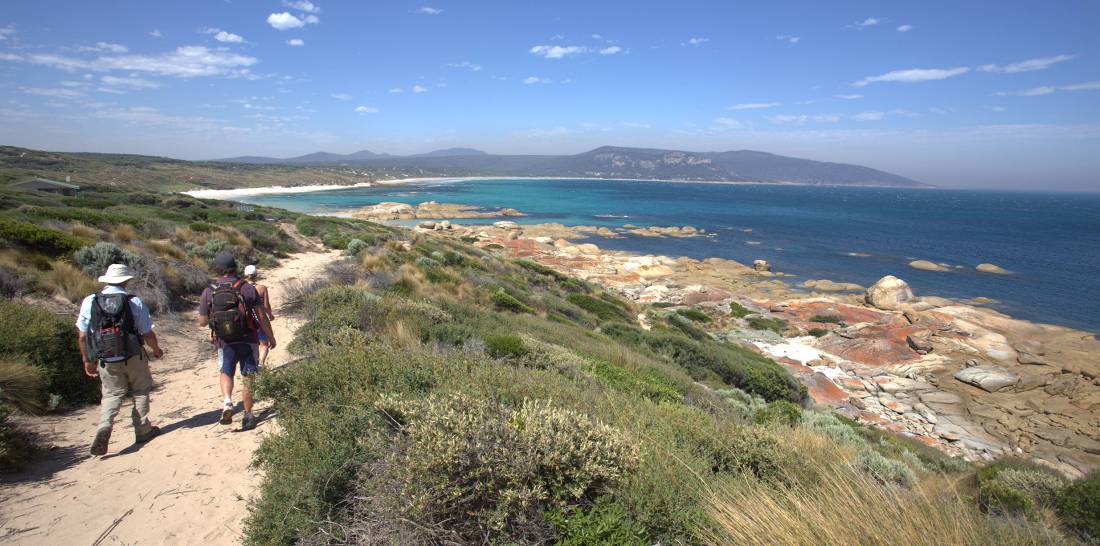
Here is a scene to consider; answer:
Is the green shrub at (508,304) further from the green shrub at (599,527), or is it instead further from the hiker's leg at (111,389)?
the green shrub at (599,527)

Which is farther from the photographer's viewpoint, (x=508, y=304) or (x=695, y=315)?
(x=695, y=315)

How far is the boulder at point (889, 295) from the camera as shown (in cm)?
3014

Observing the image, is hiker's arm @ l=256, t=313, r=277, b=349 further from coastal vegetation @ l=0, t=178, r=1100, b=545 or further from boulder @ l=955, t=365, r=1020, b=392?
boulder @ l=955, t=365, r=1020, b=392

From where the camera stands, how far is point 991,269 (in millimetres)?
43438

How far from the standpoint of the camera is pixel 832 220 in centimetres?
8588

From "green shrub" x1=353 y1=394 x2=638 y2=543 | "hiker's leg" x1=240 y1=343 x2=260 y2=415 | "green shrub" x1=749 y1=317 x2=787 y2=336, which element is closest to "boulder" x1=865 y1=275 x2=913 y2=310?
"green shrub" x1=749 y1=317 x2=787 y2=336

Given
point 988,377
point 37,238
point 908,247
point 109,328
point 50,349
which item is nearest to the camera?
point 109,328

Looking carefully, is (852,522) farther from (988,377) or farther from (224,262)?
(988,377)

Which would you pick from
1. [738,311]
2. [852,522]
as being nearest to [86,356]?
[852,522]

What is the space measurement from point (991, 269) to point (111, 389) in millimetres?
60329

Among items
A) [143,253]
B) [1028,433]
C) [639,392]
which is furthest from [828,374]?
[143,253]

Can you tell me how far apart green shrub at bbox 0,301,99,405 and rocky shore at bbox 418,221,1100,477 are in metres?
17.1

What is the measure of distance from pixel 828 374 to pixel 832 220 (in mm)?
81088

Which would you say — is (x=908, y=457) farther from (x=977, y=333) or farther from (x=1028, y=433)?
(x=977, y=333)
